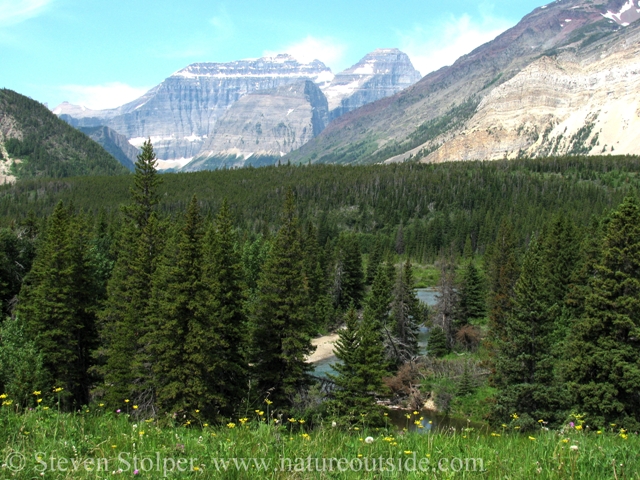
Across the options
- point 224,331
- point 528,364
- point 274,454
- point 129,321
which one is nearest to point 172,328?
point 224,331

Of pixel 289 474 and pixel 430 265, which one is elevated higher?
pixel 289 474

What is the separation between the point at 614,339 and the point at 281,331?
16.5 meters

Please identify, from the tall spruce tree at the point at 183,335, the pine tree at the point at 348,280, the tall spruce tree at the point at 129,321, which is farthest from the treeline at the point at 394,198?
the tall spruce tree at the point at 183,335

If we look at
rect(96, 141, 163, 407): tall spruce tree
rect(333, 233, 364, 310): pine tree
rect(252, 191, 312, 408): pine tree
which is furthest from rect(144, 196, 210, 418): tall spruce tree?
rect(333, 233, 364, 310): pine tree

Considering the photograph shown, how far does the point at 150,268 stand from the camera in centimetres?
3159

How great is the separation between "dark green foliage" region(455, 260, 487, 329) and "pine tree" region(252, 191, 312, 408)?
34737 mm

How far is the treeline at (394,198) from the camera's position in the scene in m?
148

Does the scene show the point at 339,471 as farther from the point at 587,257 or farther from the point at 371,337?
the point at 587,257

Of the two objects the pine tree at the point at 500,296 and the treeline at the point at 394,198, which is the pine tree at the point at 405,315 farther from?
the treeline at the point at 394,198

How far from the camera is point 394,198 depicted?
175 meters

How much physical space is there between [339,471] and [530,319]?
80.0 feet

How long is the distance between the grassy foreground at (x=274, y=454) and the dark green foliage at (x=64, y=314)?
23811mm

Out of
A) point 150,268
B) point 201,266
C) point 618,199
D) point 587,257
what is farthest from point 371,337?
point 618,199
